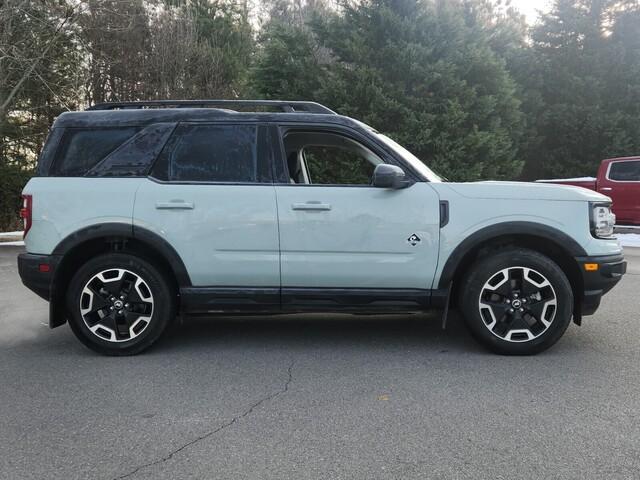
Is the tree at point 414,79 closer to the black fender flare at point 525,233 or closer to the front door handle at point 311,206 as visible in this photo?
the black fender flare at point 525,233

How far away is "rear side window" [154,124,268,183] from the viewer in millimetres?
4594

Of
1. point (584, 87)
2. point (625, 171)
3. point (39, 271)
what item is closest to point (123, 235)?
point (39, 271)

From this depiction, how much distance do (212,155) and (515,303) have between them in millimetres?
2651

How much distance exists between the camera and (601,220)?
178 inches

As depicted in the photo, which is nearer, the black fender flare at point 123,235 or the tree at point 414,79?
the black fender flare at point 123,235

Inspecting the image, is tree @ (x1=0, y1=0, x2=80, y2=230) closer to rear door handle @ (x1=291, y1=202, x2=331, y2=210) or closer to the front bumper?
rear door handle @ (x1=291, y1=202, x2=331, y2=210)

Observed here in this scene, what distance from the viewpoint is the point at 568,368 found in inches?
166

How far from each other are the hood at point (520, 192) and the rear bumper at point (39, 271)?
315 centimetres

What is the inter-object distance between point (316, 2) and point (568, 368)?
2527cm

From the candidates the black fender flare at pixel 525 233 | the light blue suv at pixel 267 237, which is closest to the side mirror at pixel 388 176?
the light blue suv at pixel 267 237

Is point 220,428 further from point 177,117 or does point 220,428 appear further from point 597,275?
point 597,275

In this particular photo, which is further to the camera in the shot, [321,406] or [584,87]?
[584,87]

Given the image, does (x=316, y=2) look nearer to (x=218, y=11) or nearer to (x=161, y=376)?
(x=218, y=11)

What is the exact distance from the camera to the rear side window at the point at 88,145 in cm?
461
